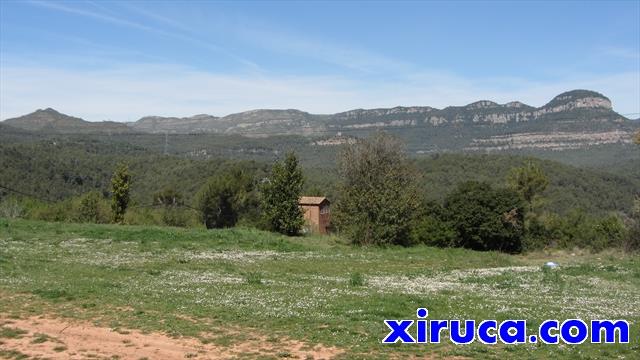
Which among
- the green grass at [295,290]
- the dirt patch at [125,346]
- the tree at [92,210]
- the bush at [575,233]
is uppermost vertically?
the dirt patch at [125,346]

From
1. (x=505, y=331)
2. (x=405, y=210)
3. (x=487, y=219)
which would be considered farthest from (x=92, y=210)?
(x=505, y=331)

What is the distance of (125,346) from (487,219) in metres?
39.6

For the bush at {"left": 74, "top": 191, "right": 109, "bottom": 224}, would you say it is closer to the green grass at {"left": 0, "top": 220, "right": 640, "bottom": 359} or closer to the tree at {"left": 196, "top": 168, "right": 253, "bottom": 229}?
the tree at {"left": 196, "top": 168, "right": 253, "bottom": 229}

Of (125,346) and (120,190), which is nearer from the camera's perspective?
(125,346)

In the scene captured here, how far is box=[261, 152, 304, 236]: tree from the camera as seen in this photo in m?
52.4

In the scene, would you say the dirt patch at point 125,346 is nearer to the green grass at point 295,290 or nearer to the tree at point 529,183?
the green grass at point 295,290

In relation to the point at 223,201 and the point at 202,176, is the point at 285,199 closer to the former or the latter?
Result: the point at 223,201

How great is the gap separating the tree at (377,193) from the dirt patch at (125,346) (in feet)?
99.8

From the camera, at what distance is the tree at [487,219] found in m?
47.8

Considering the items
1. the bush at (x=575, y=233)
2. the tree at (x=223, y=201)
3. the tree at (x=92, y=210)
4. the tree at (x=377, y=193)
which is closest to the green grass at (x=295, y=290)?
the tree at (x=377, y=193)

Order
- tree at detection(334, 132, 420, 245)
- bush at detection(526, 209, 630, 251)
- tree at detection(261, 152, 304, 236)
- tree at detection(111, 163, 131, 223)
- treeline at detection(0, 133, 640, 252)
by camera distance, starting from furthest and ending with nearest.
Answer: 1. tree at detection(111, 163, 131, 223)
2. tree at detection(261, 152, 304, 236)
3. bush at detection(526, 209, 630, 251)
4. treeline at detection(0, 133, 640, 252)
5. tree at detection(334, 132, 420, 245)

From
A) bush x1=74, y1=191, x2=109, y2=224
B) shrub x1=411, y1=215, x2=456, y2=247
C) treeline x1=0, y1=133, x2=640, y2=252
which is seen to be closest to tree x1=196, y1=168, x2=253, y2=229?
treeline x1=0, y1=133, x2=640, y2=252

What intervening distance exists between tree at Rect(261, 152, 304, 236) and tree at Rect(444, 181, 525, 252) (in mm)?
13975

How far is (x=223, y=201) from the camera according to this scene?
8881 cm
